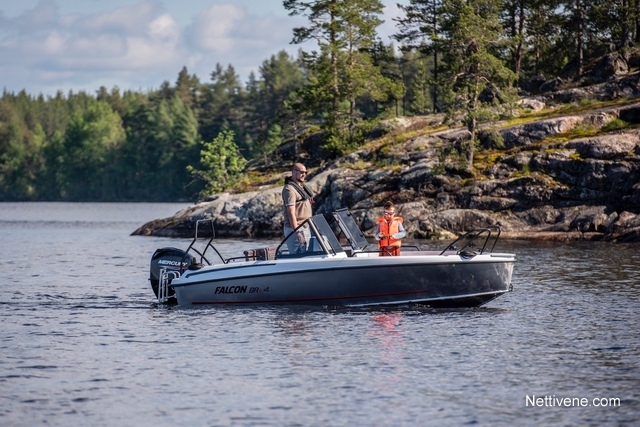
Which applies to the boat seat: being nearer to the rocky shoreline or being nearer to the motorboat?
the motorboat

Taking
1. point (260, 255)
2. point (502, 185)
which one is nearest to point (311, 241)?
point (260, 255)

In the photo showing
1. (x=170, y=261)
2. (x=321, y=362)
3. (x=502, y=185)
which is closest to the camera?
(x=321, y=362)

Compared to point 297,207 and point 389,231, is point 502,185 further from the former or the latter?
point 297,207

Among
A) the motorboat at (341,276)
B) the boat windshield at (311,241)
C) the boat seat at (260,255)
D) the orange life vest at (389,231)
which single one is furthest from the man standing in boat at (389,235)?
the boat seat at (260,255)

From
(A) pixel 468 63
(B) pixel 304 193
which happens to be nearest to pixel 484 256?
(B) pixel 304 193

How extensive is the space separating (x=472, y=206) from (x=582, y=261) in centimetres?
1565

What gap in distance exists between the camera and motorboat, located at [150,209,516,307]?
66.5 ft

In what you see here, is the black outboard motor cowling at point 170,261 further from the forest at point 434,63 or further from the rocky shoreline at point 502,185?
the forest at point 434,63

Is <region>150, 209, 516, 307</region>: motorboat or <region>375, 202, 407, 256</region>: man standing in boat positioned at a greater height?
<region>375, 202, 407, 256</region>: man standing in boat

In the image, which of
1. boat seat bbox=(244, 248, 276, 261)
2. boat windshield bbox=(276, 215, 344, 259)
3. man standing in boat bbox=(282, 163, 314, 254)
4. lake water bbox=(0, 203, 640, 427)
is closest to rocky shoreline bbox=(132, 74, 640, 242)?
lake water bbox=(0, 203, 640, 427)

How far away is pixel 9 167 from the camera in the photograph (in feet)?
567

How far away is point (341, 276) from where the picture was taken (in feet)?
67.3

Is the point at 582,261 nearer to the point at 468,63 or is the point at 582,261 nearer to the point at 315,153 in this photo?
the point at 468,63

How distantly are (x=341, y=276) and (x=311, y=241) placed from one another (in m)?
1.02
